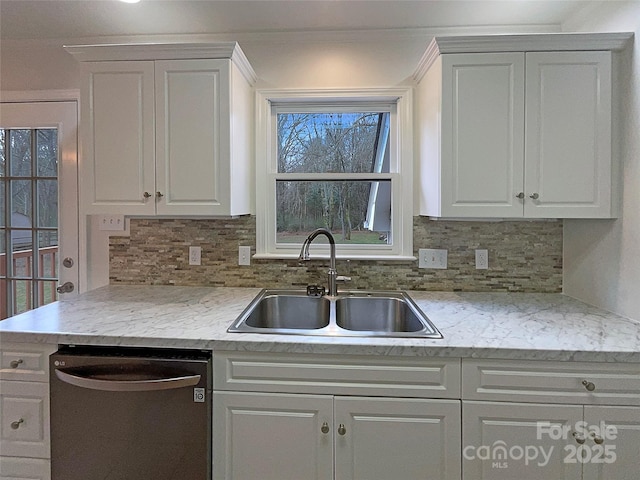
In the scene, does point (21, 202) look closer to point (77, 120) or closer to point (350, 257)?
point (77, 120)

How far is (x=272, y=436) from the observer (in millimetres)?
1350

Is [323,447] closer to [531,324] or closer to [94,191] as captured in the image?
[531,324]

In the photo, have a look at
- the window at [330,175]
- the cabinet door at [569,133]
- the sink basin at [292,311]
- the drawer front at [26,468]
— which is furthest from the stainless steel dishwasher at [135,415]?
the cabinet door at [569,133]

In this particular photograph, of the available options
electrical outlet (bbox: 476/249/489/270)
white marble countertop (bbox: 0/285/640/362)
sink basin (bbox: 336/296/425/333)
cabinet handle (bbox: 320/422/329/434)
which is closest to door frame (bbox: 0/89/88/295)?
white marble countertop (bbox: 0/285/640/362)

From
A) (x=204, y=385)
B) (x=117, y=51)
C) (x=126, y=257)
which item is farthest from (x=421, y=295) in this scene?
(x=117, y=51)

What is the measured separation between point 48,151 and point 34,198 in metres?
0.30

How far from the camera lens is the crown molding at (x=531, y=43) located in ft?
5.30

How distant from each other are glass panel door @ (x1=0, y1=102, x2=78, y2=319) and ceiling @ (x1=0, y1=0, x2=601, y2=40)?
458 millimetres

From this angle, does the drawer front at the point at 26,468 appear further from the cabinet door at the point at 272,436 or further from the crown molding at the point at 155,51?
the crown molding at the point at 155,51

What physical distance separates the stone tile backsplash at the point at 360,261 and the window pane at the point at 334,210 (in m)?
0.17

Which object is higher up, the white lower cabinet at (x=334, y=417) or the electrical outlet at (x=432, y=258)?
the electrical outlet at (x=432, y=258)

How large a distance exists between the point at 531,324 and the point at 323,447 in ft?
3.20

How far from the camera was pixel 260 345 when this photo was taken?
133cm

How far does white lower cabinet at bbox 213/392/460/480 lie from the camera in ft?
4.29
